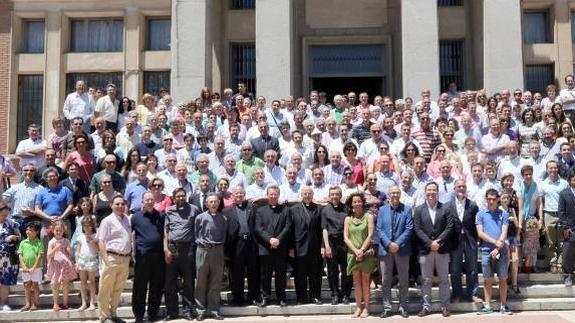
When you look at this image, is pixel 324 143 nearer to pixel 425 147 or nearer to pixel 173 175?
pixel 425 147

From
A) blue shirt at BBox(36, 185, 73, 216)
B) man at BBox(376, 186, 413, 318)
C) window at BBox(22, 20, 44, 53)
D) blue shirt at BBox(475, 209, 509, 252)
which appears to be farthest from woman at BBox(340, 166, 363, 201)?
window at BBox(22, 20, 44, 53)

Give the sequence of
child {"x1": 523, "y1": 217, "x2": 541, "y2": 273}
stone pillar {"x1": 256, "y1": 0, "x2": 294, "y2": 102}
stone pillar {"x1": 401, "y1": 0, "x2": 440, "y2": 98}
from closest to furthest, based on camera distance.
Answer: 1. child {"x1": 523, "y1": 217, "x2": 541, "y2": 273}
2. stone pillar {"x1": 401, "y1": 0, "x2": 440, "y2": 98}
3. stone pillar {"x1": 256, "y1": 0, "x2": 294, "y2": 102}

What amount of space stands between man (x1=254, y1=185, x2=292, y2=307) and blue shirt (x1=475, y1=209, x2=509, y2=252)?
10.6ft

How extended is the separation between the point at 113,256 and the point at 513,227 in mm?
6621

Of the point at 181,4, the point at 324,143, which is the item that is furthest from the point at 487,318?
the point at 181,4

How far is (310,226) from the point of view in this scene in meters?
11.2

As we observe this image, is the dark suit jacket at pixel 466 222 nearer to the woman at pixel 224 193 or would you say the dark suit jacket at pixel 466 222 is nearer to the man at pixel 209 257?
the woman at pixel 224 193

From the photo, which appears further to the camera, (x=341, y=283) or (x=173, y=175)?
(x=173, y=175)

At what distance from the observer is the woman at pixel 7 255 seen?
37.7ft

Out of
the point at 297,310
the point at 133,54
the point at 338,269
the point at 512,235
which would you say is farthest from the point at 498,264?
the point at 133,54

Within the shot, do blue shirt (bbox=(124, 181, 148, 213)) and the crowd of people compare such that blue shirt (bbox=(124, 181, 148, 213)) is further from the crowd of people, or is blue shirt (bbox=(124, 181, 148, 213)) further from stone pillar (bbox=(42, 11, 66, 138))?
stone pillar (bbox=(42, 11, 66, 138))

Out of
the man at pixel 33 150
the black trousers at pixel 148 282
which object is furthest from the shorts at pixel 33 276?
the man at pixel 33 150

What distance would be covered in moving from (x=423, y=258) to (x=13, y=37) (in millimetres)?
18061

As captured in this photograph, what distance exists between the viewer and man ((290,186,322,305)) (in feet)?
36.9
